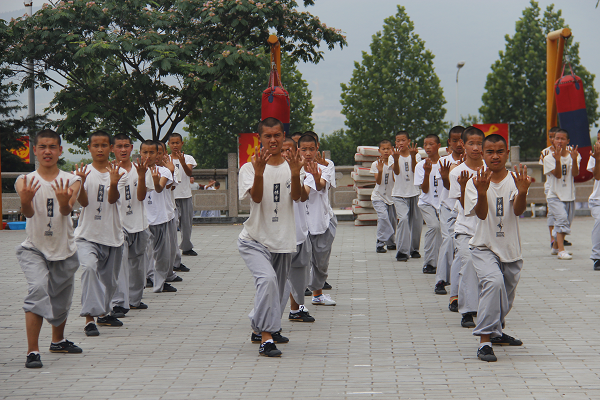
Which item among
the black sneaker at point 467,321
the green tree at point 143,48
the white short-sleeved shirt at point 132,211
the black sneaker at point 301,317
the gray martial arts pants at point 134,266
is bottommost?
the black sneaker at point 301,317

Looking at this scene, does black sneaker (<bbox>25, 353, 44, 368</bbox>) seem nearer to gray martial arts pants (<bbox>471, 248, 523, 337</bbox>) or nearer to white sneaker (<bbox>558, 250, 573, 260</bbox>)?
gray martial arts pants (<bbox>471, 248, 523, 337</bbox>)

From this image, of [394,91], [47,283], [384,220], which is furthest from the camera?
[394,91]

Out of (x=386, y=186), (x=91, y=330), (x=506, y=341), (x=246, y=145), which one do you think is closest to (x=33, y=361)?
(x=91, y=330)

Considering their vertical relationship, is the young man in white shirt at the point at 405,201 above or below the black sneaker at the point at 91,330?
above

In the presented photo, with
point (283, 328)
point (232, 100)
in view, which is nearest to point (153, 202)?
point (283, 328)

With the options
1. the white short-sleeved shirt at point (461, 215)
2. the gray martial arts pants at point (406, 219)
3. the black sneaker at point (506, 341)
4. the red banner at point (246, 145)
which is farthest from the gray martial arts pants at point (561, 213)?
the red banner at point (246, 145)

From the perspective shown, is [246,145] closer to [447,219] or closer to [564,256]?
[564,256]

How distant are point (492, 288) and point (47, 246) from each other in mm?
3458

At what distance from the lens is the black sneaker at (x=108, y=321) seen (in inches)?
275

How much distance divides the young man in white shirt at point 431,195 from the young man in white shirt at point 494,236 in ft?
10.5

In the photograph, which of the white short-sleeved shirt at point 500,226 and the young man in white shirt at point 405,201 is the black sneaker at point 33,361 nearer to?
the white short-sleeved shirt at point 500,226

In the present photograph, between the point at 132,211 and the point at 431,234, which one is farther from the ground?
the point at 132,211

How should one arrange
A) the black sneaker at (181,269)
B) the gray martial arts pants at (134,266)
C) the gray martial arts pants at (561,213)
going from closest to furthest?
the gray martial arts pants at (134,266) → the black sneaker at (181,269) → the gray martial arts pants at (561,213)

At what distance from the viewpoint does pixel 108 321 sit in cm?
700
